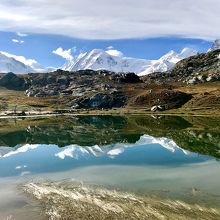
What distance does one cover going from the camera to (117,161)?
82125 mm

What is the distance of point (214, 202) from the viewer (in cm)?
4803

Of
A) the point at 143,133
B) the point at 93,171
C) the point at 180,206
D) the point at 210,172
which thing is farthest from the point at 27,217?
the point at 143,133

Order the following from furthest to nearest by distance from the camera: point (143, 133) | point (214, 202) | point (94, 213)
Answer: point (143, 133), point (214, 202), point (94, 213)

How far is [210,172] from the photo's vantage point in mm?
68250

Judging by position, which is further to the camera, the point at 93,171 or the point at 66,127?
the point at 66,127

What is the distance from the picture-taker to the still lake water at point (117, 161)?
53.6 m

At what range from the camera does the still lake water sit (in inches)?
2111

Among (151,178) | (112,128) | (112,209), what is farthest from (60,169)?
(112,128)

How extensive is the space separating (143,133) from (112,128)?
21074 mm

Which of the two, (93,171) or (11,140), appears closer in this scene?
(93,171)

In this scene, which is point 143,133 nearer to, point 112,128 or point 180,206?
point 112,128

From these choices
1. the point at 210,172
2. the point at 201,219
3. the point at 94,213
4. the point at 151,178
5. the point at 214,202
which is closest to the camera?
the point at 201,219

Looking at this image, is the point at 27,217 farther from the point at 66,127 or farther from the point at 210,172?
the point at 66,127

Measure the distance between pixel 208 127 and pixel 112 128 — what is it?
33.4m
